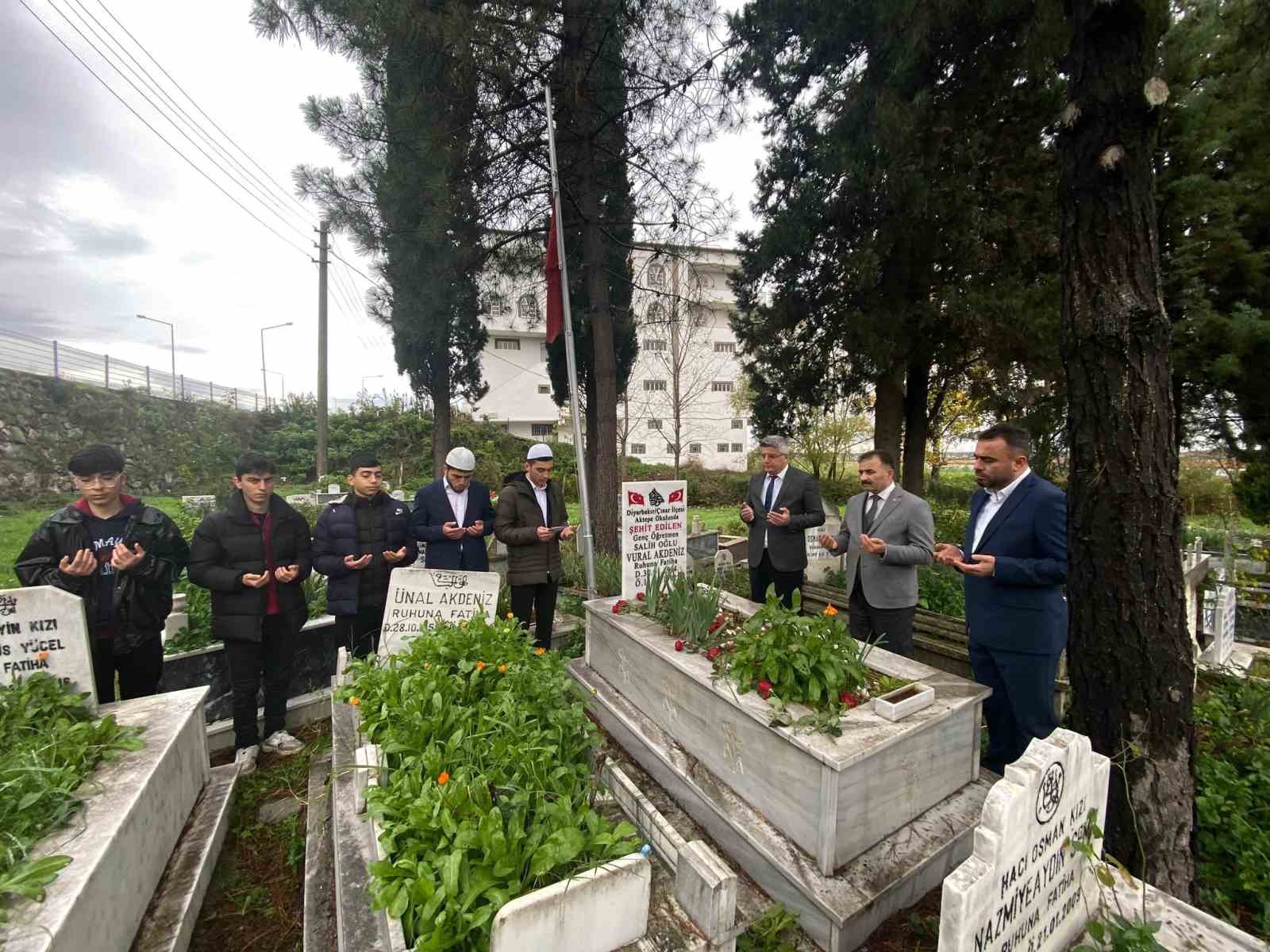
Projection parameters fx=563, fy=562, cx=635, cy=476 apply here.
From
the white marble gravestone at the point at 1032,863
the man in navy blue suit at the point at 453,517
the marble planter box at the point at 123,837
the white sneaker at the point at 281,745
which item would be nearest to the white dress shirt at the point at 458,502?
the man in navy blue suit at the point at 453,517

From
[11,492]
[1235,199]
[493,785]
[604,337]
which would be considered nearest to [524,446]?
[11,492]

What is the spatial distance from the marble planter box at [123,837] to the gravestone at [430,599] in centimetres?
103

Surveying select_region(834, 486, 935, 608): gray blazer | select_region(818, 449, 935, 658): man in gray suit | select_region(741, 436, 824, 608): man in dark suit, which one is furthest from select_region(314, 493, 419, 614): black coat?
select_region(834, 486, 935, 608): gray blazer

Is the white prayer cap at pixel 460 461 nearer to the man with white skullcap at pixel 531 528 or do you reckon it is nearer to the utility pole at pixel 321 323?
the man with white skullcap at pixel 531 528

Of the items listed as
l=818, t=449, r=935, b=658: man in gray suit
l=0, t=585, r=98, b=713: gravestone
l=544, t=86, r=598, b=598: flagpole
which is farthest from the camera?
l=544, t=86, r=598, b=598: flagpole

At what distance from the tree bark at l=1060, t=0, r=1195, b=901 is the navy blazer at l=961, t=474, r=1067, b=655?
1.59ft

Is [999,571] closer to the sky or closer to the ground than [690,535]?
closer to the sky

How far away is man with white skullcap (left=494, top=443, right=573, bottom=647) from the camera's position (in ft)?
13.2

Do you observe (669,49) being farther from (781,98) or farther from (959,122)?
(959,122)

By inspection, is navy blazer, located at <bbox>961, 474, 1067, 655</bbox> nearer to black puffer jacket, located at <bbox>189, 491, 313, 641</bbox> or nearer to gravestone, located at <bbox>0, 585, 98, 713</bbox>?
black puffer jacket, located at <bbox>189, 491, 313, 641</bbox>

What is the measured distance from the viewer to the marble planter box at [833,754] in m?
2.04

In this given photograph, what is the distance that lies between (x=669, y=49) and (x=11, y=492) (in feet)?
53.8

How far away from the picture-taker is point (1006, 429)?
2.79 meters

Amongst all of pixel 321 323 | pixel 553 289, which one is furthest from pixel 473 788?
pixel 321 323
